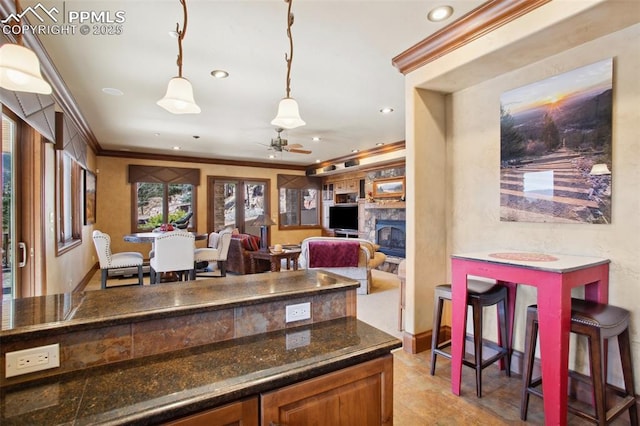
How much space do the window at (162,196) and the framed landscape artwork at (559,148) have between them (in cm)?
691

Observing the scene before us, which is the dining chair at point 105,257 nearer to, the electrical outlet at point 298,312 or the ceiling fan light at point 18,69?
the ceiling fan light at point 18,69

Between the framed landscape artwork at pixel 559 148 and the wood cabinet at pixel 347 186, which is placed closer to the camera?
the framed landscape artwork at pixel 559 148

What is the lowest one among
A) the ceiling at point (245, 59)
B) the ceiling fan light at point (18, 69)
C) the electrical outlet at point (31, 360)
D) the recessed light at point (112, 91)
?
the electrical outlet at point (31, 360)

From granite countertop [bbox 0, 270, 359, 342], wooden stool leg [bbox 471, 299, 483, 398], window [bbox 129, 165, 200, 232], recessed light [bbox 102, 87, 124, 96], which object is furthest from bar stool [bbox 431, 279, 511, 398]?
window [bbox 129, 165, 200, 232]

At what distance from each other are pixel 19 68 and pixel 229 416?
1582 mm

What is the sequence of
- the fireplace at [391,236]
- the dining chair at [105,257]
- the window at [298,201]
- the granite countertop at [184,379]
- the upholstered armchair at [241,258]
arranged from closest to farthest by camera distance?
1. the granite countertop at [184,379]
2. the dining chair at [105,257]
3. the upholstered armchair at [241,258]
4. the fireplace at [391,236]
5. the window at [298,201]

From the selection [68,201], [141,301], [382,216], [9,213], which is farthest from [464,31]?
[382,216]

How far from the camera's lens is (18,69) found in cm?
129

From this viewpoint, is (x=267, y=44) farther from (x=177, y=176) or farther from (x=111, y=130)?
(x=177, y=176)

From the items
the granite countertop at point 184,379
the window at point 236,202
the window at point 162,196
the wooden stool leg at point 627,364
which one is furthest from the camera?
the window at point 236,202

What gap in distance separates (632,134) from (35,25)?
13.6 ft

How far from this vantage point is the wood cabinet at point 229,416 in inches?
33.4

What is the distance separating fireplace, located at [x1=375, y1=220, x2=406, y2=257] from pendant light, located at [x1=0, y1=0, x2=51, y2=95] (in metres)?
6.33

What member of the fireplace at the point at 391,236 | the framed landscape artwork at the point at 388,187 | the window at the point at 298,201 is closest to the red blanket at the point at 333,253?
the fireplace at the point at 391,236
